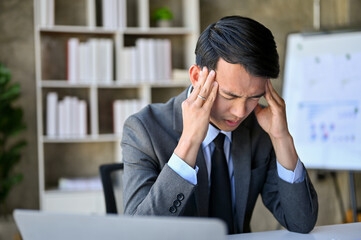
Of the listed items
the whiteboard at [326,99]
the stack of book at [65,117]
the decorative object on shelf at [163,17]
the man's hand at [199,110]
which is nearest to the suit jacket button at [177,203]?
the man's hand at [199,110]

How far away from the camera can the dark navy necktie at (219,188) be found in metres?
1.57

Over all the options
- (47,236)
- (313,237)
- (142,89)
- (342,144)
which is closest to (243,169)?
(313,237)

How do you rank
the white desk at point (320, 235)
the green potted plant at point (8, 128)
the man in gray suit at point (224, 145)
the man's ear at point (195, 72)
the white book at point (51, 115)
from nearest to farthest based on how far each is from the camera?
the white desk at point (320, 235) → the man in gray suit at point (224, 145) → the man's ear at point (195, 72) → the green potted plant at point (8, 128) → the white book at point (51, 115)

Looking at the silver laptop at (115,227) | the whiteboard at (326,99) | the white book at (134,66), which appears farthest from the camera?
the white book at (134,66)

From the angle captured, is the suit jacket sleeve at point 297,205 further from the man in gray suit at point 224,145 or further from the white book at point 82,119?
the white book at point 82,119

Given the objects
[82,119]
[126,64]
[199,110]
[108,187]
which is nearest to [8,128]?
[82,119]

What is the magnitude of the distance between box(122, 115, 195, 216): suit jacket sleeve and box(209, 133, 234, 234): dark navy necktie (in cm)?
20

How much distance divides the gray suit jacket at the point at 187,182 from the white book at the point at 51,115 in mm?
1991

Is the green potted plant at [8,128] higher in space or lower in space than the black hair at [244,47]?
lower

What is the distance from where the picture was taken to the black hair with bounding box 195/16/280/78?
1.35 m

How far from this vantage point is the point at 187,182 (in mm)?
1290

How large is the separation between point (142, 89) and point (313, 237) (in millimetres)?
2537

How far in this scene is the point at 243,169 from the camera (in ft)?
5.21

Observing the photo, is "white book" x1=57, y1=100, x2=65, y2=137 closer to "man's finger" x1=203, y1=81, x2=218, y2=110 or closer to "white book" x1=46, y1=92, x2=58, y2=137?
"white book" x1=46, y1=92, x2=58, y2=137
